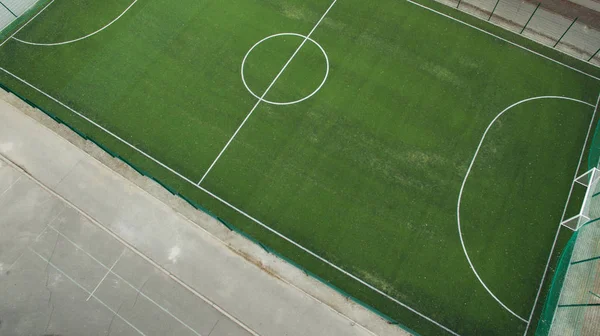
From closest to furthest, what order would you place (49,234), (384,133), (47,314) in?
(47,314) → (49,234) → (384,133)

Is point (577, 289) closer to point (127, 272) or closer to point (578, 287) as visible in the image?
point (578, 287)

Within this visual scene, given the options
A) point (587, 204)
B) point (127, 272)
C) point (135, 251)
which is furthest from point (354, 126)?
point (127, 272)

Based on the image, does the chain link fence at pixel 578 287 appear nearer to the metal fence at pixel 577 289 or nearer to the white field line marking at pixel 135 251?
the metal fence at pixel 577 289

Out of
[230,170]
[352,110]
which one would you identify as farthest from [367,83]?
[230,170]

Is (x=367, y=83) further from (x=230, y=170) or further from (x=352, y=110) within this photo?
(x=230, y=170)

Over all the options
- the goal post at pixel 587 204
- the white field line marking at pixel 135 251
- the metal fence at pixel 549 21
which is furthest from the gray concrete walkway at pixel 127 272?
the metal fence at pixel 549 21

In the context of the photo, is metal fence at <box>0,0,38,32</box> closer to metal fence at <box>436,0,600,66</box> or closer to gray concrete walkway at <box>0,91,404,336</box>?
gray concrete walkway at <box>0,91,404,336</box>

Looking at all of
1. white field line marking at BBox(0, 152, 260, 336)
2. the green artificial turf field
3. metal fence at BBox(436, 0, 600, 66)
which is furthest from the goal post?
white field line marking at BBox(0, 152, 260, 336)
